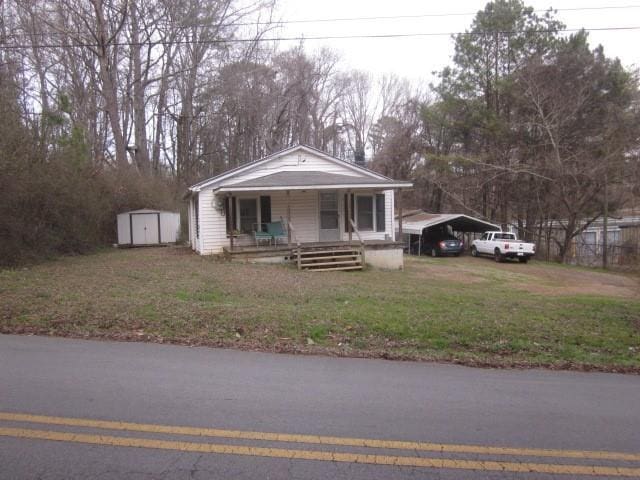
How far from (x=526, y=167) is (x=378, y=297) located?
25.5 metres

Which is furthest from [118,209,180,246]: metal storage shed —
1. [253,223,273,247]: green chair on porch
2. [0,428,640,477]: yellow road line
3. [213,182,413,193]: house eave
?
[0,428,640,477]: yellow road line

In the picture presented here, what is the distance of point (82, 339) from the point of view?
6.72 m

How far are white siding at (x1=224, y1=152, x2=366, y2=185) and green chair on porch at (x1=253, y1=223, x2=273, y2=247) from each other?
1.97 m

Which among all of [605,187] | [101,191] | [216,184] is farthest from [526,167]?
[101,191]

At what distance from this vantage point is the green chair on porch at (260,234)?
750 inches

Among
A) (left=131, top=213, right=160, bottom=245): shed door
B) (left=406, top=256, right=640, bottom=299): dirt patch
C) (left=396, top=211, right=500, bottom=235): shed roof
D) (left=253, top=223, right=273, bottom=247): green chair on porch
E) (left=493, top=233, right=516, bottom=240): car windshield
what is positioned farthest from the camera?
(left=396, top=211, right=500, bottom=235): shed roof

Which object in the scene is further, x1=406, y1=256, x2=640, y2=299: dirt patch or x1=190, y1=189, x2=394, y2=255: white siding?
x1=190, y1=189, x2=394, y2=255: white siding

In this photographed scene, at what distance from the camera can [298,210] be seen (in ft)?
67.8

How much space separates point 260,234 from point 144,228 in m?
8.99

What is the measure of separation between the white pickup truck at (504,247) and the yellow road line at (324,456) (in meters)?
25.3

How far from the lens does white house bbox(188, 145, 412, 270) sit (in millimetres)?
18447

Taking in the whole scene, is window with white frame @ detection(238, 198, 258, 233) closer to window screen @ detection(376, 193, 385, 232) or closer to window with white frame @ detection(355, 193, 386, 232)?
window with white frame @ detection(355, 193, 386, 232)

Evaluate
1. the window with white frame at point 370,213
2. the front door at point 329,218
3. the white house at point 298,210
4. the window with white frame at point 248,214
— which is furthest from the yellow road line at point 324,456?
the window with white frame at point 370,213

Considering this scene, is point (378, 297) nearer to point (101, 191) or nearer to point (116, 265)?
point (116, 265)
